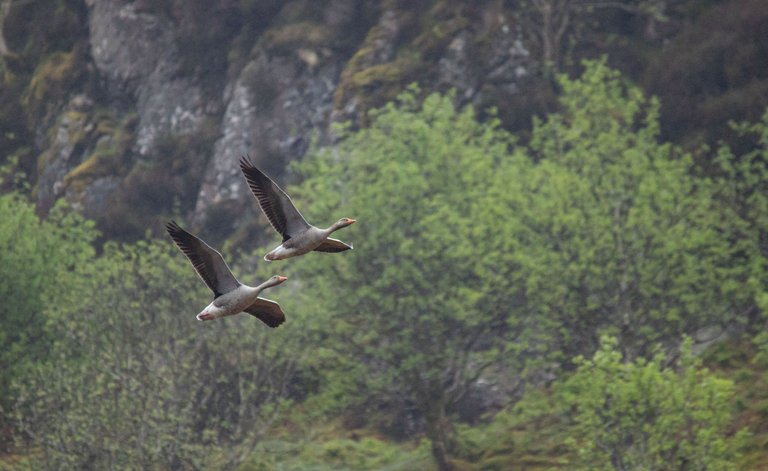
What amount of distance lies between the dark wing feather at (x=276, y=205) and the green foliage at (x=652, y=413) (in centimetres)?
1200

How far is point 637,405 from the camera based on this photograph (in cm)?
2655

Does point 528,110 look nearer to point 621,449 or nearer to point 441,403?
point 441,403

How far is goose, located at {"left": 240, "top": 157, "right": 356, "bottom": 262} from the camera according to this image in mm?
15664

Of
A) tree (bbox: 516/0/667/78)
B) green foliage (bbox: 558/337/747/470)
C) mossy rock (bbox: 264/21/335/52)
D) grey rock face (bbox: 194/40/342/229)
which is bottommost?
green foliage (bbox: 558/337/747/470)

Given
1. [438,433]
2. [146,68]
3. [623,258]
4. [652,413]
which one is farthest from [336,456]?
[146,68]

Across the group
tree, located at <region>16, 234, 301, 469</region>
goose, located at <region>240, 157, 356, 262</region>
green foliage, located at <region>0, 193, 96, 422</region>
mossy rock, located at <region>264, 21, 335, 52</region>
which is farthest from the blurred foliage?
mossy rock, located at <region>264, 21, 335, 52</region>

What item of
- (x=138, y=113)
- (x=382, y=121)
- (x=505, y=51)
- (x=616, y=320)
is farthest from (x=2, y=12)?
(x=616, y=320)

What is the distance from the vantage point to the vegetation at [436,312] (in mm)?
32812

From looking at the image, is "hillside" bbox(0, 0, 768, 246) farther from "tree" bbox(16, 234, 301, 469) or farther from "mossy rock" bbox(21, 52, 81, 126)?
"tree" bbox(16, 234, 301, 469)

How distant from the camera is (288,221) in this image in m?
16.1

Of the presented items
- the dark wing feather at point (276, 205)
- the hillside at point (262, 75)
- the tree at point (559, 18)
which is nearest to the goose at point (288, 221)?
the dark wing feather at point (276, 205)

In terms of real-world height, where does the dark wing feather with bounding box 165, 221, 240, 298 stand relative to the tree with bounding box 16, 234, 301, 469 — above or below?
below

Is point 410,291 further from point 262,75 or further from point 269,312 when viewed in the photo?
point 262,75

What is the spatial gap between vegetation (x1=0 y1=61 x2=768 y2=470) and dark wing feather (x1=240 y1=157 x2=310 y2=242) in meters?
15.2
